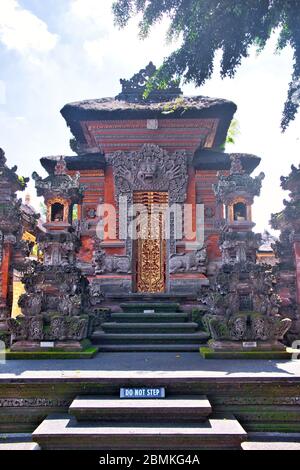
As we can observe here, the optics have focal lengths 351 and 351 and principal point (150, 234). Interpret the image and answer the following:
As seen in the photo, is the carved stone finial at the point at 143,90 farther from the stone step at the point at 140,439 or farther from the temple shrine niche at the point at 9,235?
the stone step at the point at 140,439

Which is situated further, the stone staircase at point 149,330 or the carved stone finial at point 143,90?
the carved stone finial at point 143,90

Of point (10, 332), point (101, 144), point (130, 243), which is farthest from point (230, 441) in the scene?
point (101, 144)

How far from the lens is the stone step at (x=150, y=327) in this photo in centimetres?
746

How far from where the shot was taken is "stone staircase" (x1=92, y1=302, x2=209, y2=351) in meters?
6.87

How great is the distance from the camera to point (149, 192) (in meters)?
10.6

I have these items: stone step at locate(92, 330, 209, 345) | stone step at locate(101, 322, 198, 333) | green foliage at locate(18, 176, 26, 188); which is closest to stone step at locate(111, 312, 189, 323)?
stone step at locate(101, 322, 198, 333)

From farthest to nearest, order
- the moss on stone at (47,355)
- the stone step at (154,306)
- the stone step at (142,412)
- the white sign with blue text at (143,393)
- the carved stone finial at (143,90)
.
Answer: the carved stone finial at (143,90)
the stone step at (154,306)
the moss on stone at (47,355)
the white sign with blue text at (143,393)
the stone step at (142,412)

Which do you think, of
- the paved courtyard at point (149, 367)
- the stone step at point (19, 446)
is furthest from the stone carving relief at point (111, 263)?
the stone step at point (19, 446)

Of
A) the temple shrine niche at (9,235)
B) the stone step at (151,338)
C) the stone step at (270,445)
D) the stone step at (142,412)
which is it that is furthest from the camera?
the temple shrine niche at (9,235)

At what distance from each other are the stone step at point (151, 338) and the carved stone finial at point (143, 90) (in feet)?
26.6

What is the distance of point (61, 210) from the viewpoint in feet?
25.5

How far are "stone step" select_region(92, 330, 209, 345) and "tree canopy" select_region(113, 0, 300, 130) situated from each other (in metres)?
5.41

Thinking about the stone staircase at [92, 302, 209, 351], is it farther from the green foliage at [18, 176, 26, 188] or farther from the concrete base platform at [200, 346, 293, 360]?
the green foliage at [18, 176, 26, 188]

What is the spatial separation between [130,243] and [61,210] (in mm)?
2982
